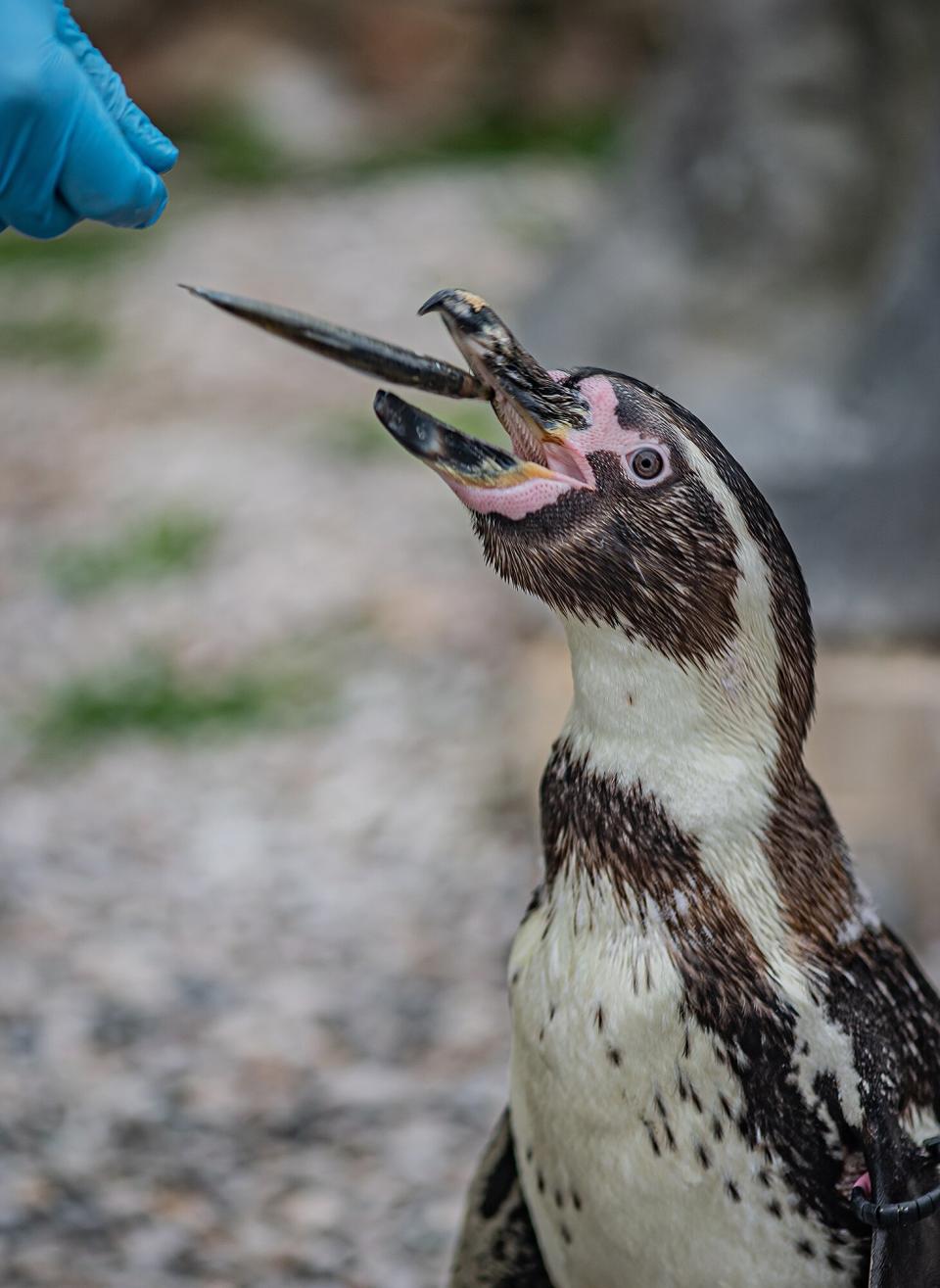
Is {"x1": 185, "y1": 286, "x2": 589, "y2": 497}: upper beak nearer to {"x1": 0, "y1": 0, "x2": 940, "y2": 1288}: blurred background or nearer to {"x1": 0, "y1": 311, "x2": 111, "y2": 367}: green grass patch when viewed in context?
{"x1": 0, "y1": 0, "x2": 940, "y2": 1288}: blurred background

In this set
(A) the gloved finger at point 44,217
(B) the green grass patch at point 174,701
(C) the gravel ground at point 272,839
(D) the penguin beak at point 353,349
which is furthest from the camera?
(B) the green grass patch at point 174,701

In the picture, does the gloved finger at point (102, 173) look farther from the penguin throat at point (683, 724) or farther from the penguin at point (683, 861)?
the penguin throat at point (683, 724)

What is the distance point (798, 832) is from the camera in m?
1.40

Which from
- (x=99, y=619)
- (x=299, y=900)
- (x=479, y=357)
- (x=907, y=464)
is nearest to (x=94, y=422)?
(x=99, y=619)

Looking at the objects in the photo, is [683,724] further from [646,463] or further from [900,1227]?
[900,1227]

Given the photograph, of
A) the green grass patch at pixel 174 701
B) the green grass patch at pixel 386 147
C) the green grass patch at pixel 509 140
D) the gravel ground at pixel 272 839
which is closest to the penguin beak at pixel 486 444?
the gravel ground at pixel 272 839

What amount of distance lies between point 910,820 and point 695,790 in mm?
1907

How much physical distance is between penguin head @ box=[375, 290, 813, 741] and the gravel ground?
137cm

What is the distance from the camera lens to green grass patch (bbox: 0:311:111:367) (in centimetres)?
639

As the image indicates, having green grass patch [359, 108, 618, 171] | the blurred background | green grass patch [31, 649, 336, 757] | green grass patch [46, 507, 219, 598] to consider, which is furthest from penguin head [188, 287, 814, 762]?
green grass patch [359, 108, 618, 171]

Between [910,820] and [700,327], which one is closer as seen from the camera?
[910,820]

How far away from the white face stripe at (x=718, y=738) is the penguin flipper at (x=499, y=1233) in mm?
416

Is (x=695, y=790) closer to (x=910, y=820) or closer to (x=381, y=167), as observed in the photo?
(x=910, y=820)

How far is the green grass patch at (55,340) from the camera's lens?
252 inches
